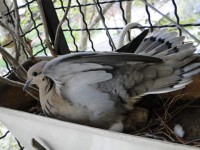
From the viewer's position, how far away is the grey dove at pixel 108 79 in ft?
1.60

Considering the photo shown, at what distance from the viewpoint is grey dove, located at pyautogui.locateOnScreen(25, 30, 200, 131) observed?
49 cm

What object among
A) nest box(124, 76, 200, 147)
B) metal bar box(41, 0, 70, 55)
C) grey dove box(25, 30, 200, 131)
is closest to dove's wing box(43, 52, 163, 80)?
grey dove box(25, 30, 200, 131)

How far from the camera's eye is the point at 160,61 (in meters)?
0.51

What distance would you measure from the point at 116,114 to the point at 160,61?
0.37 ft

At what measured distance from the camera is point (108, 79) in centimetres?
52

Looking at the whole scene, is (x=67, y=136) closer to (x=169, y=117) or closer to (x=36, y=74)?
(x=36, y=74)

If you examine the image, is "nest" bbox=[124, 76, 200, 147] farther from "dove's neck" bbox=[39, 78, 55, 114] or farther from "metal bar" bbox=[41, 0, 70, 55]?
"metal bar" bbox=[41, 0, 70, 55]

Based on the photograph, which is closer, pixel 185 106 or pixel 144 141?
pixel 144 141

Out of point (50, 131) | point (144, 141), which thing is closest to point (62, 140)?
point (50, 131)

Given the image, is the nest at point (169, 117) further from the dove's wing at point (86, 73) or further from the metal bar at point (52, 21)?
the metal bar at point (52, 21)

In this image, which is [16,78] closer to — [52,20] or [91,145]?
[52,20]

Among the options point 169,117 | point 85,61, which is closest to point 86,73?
point 85,61

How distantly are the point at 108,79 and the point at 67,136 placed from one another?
11 cm

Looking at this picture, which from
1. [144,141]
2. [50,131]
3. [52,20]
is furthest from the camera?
[52,20]
